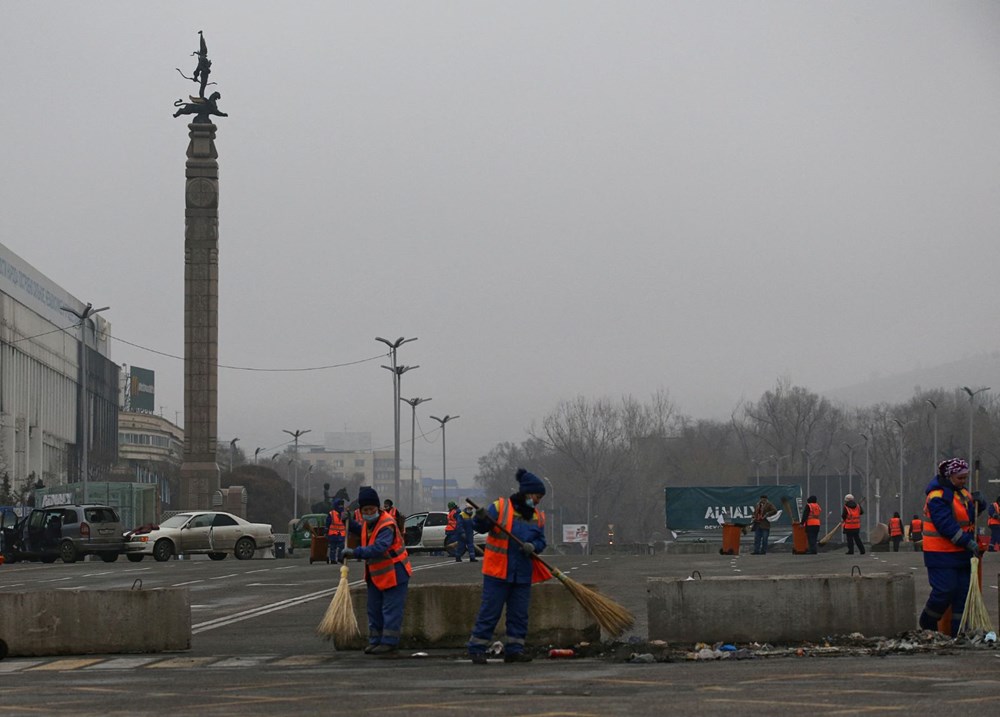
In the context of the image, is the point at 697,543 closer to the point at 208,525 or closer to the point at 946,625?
the point at 208,525

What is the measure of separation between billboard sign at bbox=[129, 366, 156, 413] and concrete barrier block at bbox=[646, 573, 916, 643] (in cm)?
15214

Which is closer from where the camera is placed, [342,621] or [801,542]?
[342,621]

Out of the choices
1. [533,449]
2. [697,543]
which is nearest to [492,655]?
[697,543]

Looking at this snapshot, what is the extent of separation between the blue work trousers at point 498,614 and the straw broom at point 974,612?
153 inches

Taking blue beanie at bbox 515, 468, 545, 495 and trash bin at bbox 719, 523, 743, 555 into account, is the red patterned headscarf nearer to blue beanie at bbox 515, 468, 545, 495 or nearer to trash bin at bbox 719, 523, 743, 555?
blue beanie at bbox 515, 468, 545, 495

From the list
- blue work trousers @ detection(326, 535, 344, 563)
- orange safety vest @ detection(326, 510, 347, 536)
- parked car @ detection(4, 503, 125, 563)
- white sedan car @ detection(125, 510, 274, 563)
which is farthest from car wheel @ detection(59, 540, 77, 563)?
orange safety vest @ detection(326, 510, 347, 536)

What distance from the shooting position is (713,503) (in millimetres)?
64750

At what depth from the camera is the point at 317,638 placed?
17.5 m

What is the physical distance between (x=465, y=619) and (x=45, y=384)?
94263 mm

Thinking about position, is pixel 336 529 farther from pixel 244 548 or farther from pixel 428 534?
pixel 428 534

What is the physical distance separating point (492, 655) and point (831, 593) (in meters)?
3.29

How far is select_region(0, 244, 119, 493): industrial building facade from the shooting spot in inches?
3711

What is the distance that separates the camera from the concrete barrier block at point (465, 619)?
15.4 meters

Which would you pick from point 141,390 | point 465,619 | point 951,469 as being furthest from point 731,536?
point 141,390
